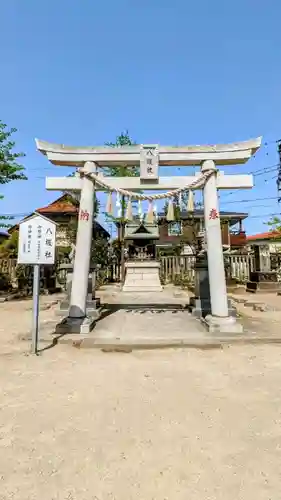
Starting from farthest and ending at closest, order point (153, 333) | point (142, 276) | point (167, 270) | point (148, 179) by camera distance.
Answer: point (167, 270) → point (142, 276) → point (148, 179) → point (153, 333)

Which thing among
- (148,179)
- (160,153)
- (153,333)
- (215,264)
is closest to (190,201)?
(148,179)

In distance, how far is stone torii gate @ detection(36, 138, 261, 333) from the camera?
706 cm

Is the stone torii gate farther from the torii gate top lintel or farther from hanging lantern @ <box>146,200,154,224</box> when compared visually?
hanging lantern @ <box>146,200,154,224</box>

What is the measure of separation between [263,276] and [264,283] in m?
0.50

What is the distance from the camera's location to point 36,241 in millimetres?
5734

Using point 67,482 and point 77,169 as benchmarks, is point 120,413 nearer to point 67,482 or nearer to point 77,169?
point 67,482

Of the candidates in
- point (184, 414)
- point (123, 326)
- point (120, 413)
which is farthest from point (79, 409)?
point (123, 326)

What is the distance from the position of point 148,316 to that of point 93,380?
4.98 meters

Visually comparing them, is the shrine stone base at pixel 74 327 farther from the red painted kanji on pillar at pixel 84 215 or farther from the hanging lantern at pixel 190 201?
the hanging lantern at pixel 190 201

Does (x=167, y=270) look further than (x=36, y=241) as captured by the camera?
Yes

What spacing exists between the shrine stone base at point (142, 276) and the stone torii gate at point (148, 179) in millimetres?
→ 12228

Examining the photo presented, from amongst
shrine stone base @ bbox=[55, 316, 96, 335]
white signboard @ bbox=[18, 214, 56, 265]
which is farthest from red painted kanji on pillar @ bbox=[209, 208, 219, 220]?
shrine stone base @ bbox=[55, 316, 96, 335]

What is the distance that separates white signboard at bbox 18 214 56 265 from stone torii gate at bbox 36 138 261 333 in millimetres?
1374

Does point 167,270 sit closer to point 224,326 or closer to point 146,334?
point 224,326
